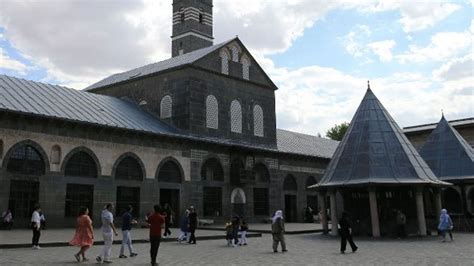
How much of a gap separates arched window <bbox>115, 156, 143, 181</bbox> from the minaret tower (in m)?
25.3

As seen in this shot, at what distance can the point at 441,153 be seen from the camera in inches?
1144

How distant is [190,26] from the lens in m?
50.3

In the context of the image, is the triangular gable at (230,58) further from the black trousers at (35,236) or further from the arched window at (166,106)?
the black trousers at (35,236)

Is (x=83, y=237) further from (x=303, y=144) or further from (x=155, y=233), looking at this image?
(x=303, y=144)

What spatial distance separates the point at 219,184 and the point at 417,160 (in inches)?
551

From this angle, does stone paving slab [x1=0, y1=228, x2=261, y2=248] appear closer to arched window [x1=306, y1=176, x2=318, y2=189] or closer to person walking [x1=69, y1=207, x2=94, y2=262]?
person walking [x1=69, y1=207, x2=94, y2=262]

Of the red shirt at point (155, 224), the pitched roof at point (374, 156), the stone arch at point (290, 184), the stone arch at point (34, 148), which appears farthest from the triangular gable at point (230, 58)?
the red shirt at point (155, 224)

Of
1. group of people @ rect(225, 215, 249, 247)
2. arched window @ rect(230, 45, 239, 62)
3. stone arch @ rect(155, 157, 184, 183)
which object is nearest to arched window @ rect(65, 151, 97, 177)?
stone arch @ rect(155, 157, 184, 183)

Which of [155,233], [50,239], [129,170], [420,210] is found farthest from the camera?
[129,170]

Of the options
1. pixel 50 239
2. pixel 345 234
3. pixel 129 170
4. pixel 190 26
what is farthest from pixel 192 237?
pixel 190 26

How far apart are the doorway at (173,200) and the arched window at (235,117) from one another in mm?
7525

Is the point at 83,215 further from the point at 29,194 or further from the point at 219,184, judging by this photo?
the point at 219,184

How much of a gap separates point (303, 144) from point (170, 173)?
59.2 ft

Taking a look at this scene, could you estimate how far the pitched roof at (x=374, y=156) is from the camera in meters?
21.6
